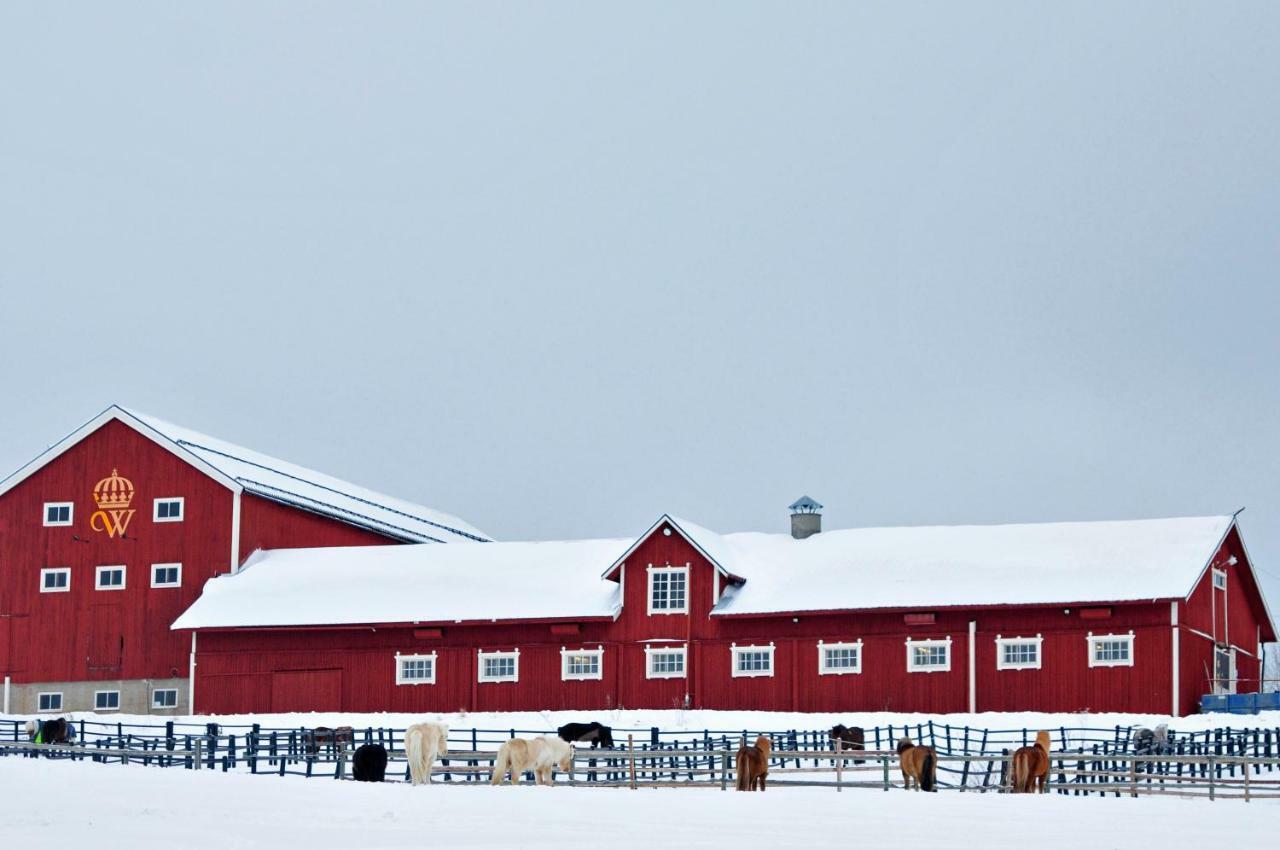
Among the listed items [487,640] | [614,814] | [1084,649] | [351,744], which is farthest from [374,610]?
Result: [614,814]

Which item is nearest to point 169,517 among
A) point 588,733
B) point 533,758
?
point 588,733

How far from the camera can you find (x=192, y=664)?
60844mm

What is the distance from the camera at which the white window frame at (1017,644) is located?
53344 millimetres

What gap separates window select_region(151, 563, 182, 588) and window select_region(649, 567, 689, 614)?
51.2 ft

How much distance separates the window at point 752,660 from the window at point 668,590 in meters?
1.89

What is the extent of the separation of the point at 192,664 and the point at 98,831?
34.7 metres

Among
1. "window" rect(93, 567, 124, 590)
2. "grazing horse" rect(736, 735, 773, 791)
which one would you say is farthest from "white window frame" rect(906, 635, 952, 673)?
"window" rect(93, 567, 124, 590)

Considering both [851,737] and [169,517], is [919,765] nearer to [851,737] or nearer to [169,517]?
[851,737]

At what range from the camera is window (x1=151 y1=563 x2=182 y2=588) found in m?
63.7

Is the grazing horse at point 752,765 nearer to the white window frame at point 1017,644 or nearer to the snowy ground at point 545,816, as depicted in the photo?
the snowy ground at point 545,816

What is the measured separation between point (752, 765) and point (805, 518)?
86.3ft

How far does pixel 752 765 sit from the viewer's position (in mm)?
36688

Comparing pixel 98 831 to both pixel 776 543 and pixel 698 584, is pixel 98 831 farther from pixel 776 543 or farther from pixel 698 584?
pixel 776 543

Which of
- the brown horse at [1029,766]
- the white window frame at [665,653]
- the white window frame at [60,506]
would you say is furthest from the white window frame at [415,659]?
the brown horse at [1029,766]
